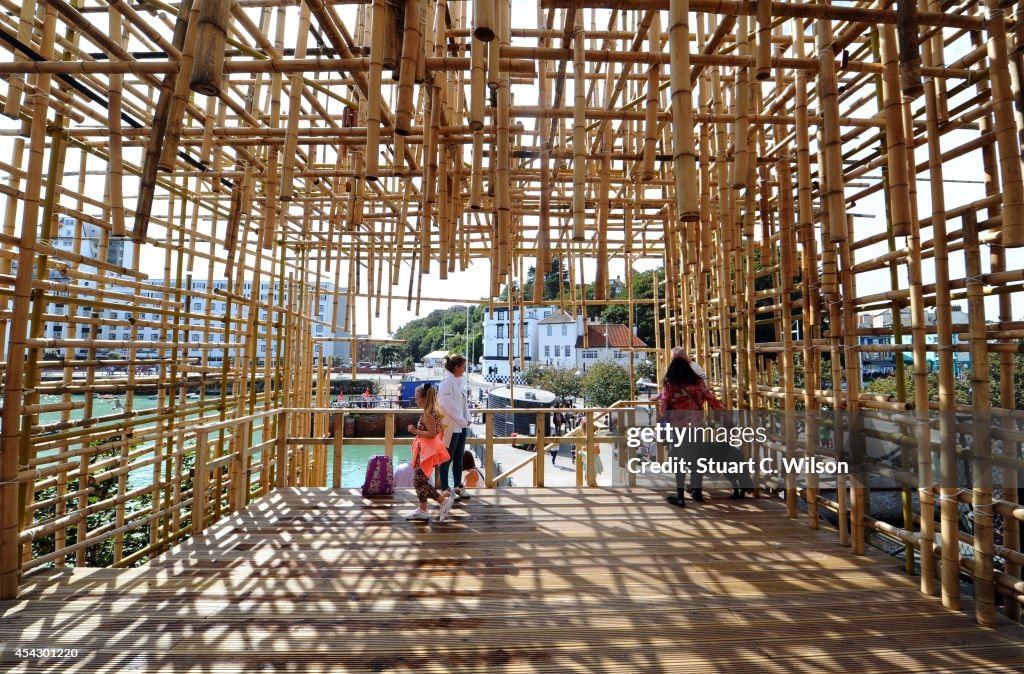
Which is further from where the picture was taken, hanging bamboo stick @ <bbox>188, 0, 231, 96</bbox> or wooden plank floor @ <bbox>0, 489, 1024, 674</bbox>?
wooden plank floor @ <bbox>0, 489, 1024, 674</bbox>

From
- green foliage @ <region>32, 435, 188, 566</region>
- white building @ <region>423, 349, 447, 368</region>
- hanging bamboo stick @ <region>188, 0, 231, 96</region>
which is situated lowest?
green foliage @ <region>32, 435, 188, 566</region>

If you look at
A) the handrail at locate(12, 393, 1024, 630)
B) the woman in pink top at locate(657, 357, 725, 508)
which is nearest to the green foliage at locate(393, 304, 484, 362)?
the handrail at locate(12, 393, 1024, 630)

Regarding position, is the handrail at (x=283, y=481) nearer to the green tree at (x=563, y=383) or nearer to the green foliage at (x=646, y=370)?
the green tree at (x=563, y=383)

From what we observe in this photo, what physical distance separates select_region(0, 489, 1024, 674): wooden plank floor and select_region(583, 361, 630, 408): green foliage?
15943mm

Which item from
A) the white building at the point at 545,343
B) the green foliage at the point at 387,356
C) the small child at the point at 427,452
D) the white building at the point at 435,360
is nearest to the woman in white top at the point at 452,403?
the small child at the point at 427,452

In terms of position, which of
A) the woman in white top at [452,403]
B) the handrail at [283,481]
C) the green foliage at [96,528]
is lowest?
the green foliage at [96,528]

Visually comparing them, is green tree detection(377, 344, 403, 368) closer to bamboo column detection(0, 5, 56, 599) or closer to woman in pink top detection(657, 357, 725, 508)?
woman in pink top detection(657, 357, 725, 508)

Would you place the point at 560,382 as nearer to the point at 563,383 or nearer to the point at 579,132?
the point at 563,383

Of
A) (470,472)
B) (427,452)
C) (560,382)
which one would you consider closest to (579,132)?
(427,452)

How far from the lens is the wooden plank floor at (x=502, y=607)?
186cm

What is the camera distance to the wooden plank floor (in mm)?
1859

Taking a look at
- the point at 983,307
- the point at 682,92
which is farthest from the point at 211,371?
the point at 983,307

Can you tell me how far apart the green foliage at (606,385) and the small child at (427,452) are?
16006 mm

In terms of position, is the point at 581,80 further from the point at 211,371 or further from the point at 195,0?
the point at 211,371
